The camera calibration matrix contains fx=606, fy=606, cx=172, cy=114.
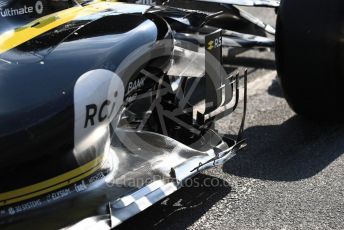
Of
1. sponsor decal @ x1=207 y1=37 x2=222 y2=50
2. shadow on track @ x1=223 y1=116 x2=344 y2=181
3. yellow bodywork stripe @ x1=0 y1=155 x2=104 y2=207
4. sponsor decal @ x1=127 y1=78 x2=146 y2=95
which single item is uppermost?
sponsor decal @ x1=207 y1=37 x2=222 y2=50

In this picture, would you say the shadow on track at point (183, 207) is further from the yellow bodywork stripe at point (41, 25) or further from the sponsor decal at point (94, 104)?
the yellow bodywork stripe at point (41, 25)

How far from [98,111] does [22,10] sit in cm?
92

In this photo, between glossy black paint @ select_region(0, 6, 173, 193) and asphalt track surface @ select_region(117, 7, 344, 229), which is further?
asphalt track surface @ select_region(117, 7, 344, 229)

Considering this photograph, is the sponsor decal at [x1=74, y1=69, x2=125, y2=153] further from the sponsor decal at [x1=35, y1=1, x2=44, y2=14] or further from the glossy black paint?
the sponsor decal at [x1=35, y1=1, x2=44, y2=14]

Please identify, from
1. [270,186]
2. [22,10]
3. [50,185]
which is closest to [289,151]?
[270,186]

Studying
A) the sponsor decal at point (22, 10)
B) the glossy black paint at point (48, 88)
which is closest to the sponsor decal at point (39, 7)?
the sponsor decal at point (22, 10)

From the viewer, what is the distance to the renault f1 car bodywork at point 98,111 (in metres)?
2.79

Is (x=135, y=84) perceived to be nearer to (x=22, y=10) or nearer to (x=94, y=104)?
(x=94, y=104)

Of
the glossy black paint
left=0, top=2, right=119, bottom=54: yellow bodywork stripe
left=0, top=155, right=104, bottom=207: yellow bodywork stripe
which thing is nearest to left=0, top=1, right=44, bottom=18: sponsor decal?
left=0, top=2, right=119, bottom=54: yellow bodywork stripe

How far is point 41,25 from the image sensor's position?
333 cm

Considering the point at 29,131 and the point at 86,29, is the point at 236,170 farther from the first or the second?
the point at 29,131

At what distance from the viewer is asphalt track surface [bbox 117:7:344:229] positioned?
332 centimetres

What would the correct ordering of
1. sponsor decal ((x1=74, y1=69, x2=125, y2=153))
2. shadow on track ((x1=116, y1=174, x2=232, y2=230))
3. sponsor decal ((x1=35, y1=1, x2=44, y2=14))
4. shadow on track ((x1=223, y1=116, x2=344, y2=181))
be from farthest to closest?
shadow on track ((x1=223, y1=116, x2=344, y2=181)) → sponsor decal ((x1=35, y1=1, x2=44, y2=14)) → shadow on track ((x1=116, y1=174, x2=232, y2=230)) → sponsor decal ((x1=74, y1=69, x2=125, y2=153))

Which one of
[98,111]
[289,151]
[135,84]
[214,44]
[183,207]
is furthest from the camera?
[289,151]
